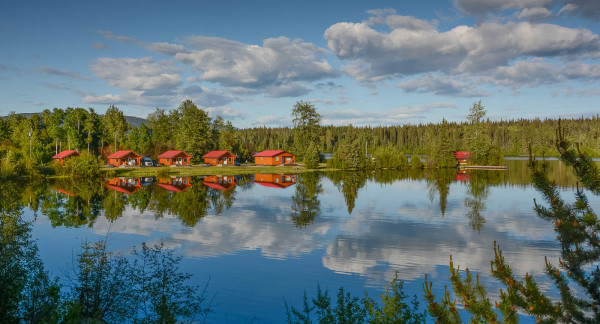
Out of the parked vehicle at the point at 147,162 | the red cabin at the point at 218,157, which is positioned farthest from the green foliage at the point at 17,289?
the red cabin at the point at 218,157

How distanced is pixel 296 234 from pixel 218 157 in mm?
70629

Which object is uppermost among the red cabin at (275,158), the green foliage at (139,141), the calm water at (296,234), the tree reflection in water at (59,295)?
the green foliage at (139,141)

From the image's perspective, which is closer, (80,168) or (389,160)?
(80,168)

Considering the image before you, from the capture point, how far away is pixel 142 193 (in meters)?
46.1

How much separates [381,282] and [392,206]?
21.3 m

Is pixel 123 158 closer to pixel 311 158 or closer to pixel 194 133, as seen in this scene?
pixel 194 133

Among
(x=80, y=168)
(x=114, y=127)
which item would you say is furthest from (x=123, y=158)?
(x=114, y=127)

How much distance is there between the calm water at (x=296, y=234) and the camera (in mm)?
16938

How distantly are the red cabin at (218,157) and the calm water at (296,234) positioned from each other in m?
45.5

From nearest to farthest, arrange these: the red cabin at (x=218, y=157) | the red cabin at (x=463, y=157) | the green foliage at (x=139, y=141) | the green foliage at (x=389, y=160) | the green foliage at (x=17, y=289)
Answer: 1. the green foliage at (x=17, y=289)
2. the green foliage at (x=389, y=160)
3. the red cabin at (x=218, y=157)
4. the red cabin at (x=463, y=157)
5. the green foliage at (x=139, y=141)

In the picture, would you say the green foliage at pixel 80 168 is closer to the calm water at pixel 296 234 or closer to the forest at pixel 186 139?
the forest at pixel 186 139

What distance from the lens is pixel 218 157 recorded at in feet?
306

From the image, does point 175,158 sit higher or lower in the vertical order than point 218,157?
lower

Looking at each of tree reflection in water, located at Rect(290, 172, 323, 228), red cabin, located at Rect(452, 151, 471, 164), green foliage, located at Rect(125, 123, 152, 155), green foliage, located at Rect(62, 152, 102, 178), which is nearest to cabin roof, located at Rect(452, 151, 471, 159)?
red cabin, located at Rect(452, 151, 471, 164)
